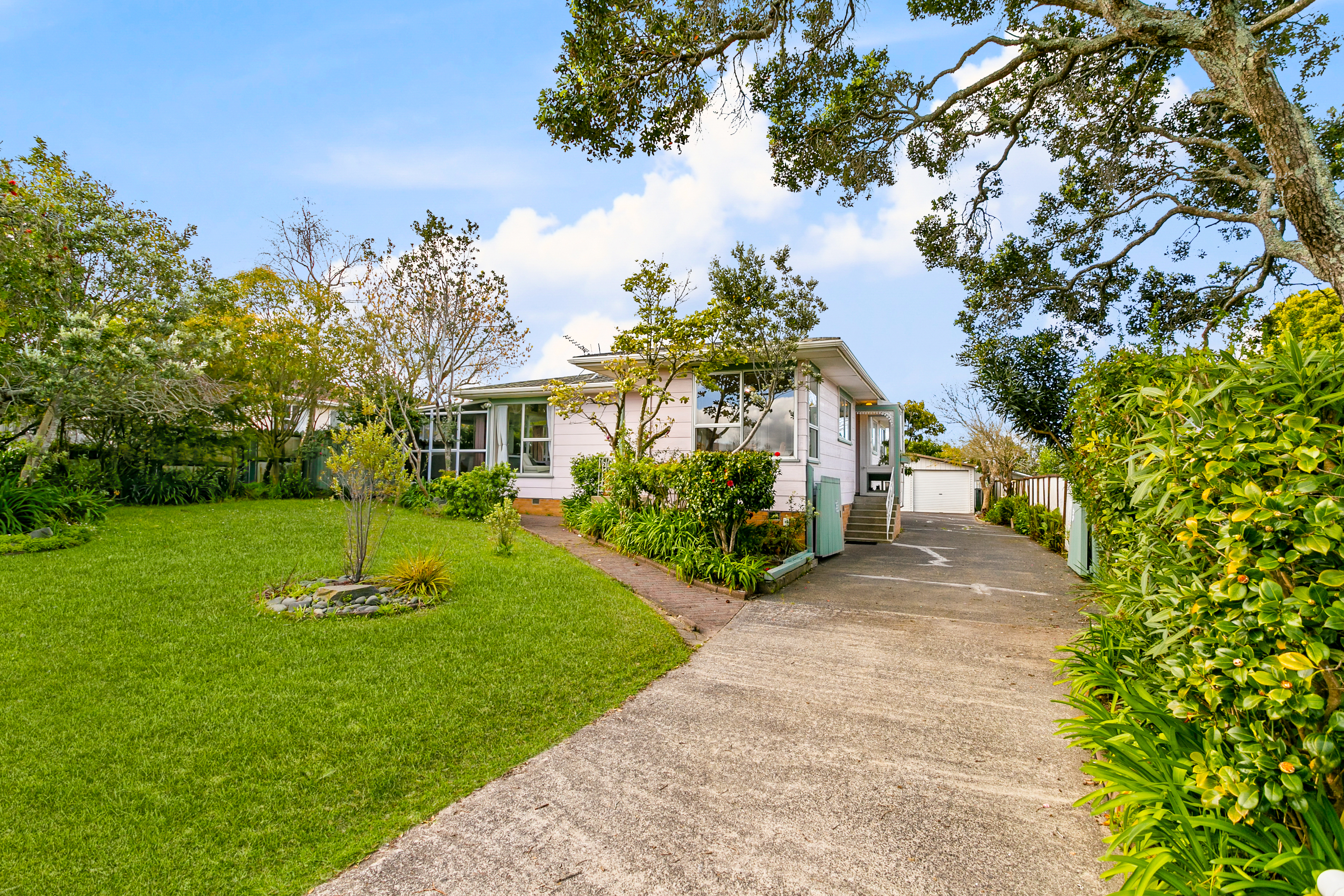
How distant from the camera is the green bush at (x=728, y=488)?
27.8 ft

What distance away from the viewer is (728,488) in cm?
840

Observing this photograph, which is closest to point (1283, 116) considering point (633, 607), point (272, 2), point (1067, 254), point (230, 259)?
point (1067, 254)

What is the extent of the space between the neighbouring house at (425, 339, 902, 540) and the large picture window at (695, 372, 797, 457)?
2 centimetres

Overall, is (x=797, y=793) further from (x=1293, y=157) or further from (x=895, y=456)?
(x=895, y=456)

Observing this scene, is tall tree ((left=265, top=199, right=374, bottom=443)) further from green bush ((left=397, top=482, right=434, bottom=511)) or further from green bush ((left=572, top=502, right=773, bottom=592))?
green bush ((left=572, top=502, right=773, bottom=592))

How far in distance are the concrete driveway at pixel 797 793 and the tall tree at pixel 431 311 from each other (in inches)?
496

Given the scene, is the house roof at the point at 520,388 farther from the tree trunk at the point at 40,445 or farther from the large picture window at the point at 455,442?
the tree trunk at the point at 40,445

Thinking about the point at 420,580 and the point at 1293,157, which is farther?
the point at 420,580

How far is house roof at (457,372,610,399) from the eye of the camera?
15805mm

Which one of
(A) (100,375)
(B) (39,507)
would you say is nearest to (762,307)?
(A) (100,375)

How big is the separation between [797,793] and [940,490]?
2801 cm

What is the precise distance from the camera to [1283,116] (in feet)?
17.1

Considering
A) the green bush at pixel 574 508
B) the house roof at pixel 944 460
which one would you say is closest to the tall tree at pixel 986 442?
the house roof at pixel 944 460

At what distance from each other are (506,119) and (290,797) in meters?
7.57
